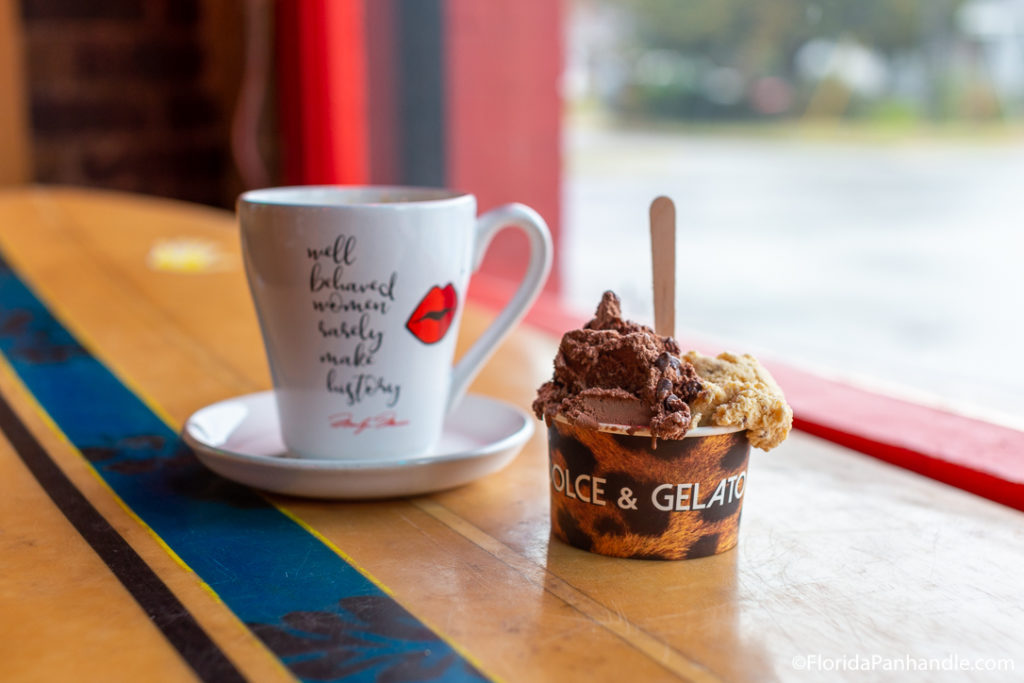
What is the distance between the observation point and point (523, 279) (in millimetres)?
594

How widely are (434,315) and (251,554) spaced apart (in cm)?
16

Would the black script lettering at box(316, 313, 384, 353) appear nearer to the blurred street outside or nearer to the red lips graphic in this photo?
the red lips graphic

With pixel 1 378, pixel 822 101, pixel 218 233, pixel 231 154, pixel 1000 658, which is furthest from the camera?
pixel 231 154

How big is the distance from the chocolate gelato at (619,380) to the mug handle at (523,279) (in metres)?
0.10

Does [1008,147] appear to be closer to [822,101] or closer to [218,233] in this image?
[822,101]

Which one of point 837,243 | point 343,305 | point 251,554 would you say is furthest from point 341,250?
point 837,243

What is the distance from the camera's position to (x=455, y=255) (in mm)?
552

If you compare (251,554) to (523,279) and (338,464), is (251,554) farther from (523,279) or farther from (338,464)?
(523,279)

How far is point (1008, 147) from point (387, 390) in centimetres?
164

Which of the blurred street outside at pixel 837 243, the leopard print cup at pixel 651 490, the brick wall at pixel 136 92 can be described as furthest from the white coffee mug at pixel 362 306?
the brick wall at pixel 136 92

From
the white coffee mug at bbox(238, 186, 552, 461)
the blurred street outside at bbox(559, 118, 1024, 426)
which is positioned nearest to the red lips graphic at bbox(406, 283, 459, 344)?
the white coffee mug at bbox(238, 186, 552, 461)

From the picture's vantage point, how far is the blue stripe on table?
38 cm

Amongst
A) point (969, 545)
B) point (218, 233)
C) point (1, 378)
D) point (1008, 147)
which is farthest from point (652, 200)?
point (1008, 147)

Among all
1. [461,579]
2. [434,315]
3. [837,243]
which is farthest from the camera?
[837,243]
